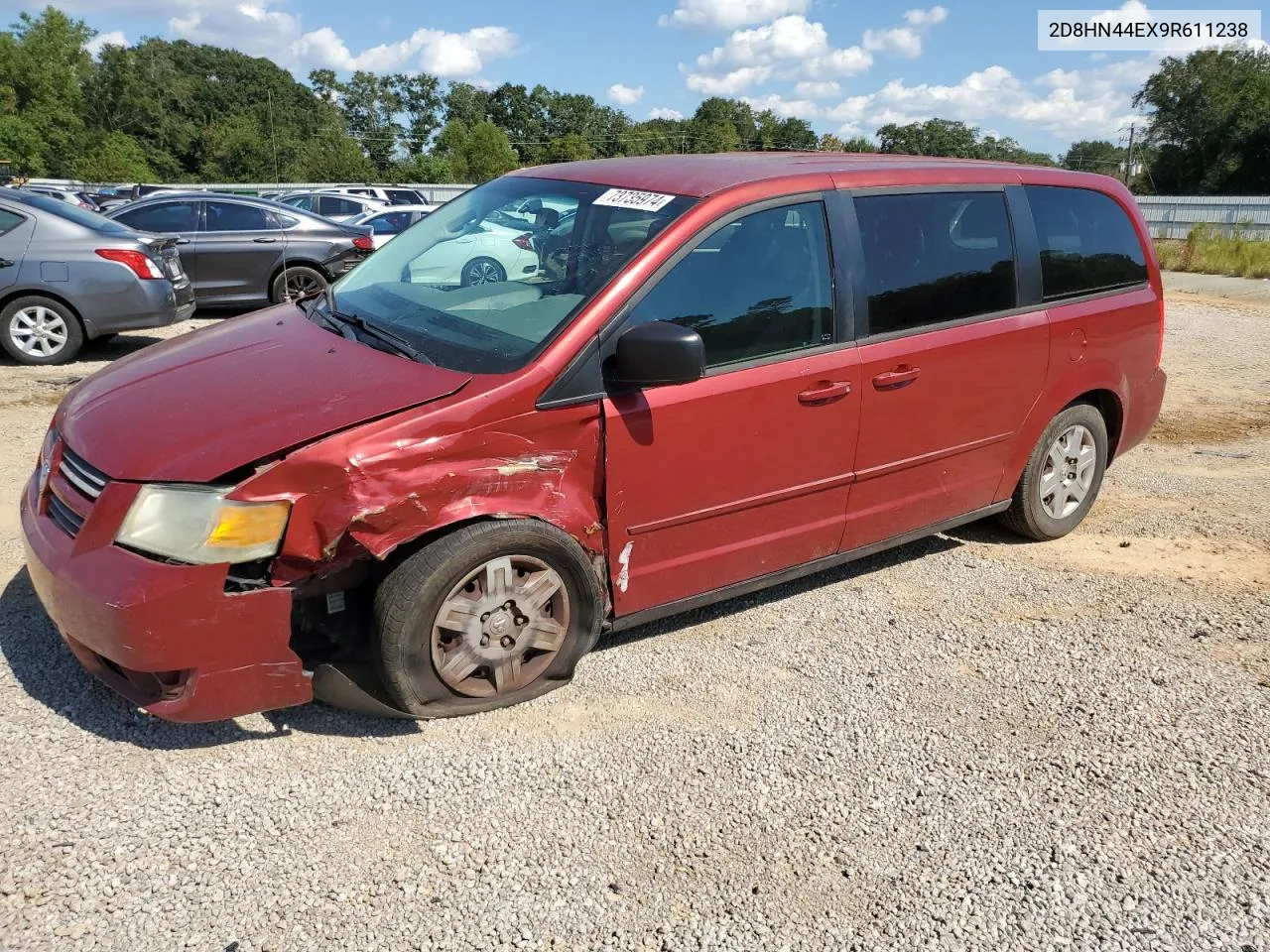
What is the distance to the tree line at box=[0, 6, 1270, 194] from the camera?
6391 cm

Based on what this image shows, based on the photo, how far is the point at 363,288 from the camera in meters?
4.09

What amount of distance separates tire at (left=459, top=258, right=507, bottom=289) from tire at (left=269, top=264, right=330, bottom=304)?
8192 mm

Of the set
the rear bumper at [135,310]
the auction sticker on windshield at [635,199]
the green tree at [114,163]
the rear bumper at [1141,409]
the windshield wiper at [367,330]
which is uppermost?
the green tree at [114,163]

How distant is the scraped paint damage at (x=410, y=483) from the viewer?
113 inches

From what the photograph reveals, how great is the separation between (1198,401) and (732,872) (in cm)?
765

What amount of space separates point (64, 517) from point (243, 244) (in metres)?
9.18

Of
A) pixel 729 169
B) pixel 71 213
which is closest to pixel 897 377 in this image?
pixel 729 169

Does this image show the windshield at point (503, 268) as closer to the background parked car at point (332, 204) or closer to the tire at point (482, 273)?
the tire at point (482, 273)

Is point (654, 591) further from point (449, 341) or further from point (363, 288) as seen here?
point (363, 288)

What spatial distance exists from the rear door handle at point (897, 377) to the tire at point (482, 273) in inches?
60.4

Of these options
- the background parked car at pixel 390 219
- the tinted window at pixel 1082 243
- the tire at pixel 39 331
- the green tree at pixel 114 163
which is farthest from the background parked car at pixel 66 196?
the green tree at pixel 114 163

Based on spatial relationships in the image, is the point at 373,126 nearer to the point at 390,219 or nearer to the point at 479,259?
the point at 390,219

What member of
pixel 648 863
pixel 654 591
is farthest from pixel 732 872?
pixel 654 591

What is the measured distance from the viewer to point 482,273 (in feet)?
12.6
